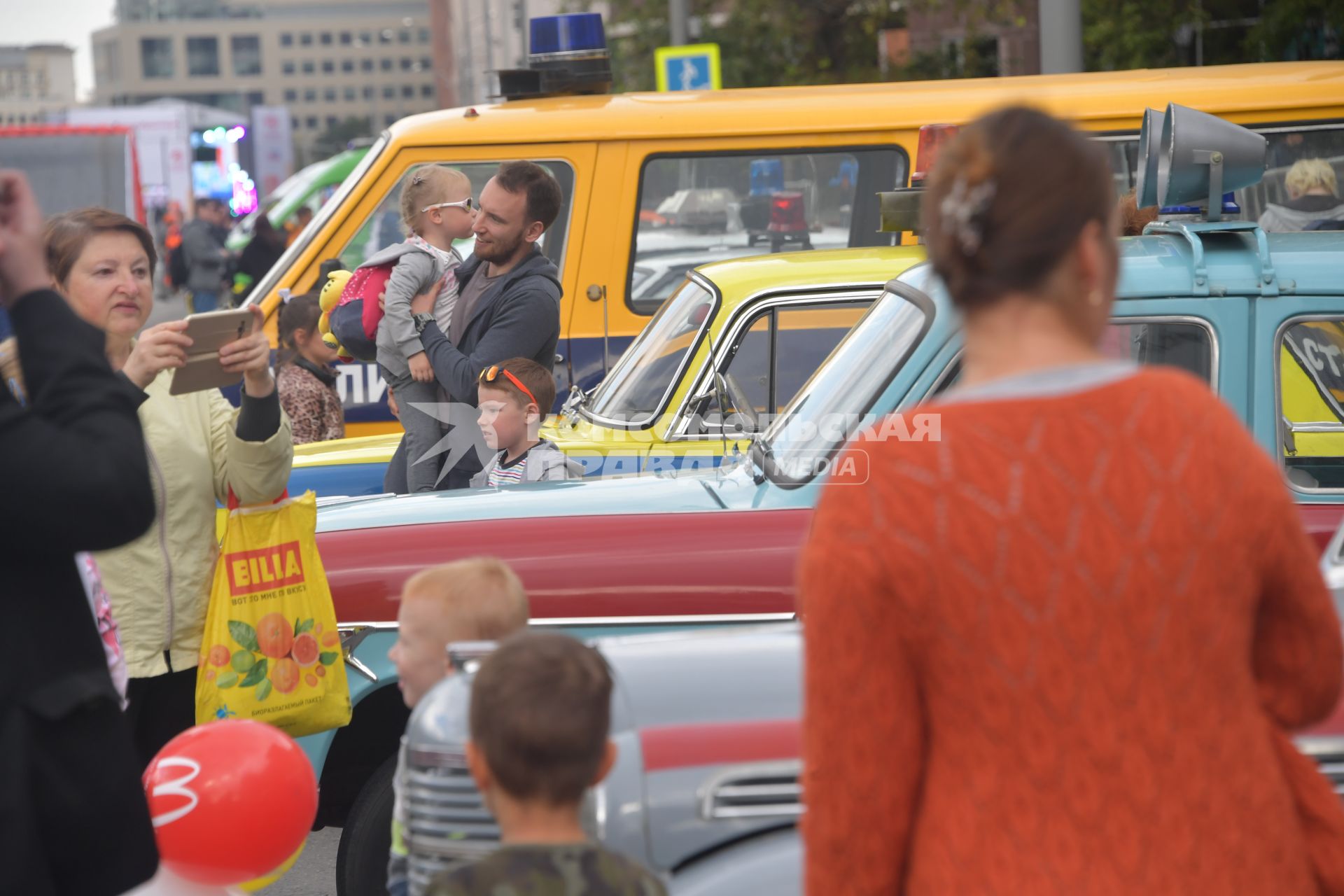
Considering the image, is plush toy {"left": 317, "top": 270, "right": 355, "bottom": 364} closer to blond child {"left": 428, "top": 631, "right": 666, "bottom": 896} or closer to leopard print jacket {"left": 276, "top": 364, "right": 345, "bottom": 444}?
leopard print jacket {"left": 276, "top": 364, "right": 345, "bottom": 444}

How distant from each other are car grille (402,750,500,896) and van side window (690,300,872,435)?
2.98 metres

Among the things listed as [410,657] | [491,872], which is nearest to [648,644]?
[410,657]

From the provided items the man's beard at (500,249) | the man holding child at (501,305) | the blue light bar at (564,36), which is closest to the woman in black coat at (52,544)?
the man holding child at (501,305)

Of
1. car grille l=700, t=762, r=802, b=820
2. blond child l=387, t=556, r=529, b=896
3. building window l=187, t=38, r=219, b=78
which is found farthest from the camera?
building window l=187, t=38, r=219, b=78

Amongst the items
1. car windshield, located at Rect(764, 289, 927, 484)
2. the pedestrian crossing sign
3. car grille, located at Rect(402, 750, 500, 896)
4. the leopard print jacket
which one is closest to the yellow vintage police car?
car windshield, located at Rect(764, 289, 927, 484)

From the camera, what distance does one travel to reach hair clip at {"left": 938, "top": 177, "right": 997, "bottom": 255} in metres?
1.71

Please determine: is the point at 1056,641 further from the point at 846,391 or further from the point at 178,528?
the point at 178,528

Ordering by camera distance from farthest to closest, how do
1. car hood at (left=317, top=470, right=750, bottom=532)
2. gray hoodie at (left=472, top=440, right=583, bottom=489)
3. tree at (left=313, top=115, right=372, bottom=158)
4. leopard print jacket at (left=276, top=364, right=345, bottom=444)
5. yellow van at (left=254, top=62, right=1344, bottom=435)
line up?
tree at (left=313, top=115, right=372, bottom=158), yellow van at (left=254, top=62, right=1344, bottom=435), leopard print jacket at (left=276, top=364, right=345, bottom=444), gray hoodie at (left=472, top=440, right=583, bottom=489), car hood at (left=317, top=470, right=750, bottom=532)

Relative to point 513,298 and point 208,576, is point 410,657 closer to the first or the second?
point 208,576

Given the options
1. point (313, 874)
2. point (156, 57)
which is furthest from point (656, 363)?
point (156, 57)

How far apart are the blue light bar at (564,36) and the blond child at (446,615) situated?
5823 mm

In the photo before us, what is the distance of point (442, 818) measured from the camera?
241cm

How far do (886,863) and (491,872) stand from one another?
1.74ft

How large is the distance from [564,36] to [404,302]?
2.86 m
